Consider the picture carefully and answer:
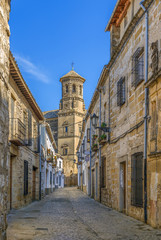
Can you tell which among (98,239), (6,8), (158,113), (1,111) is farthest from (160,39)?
(98,239)

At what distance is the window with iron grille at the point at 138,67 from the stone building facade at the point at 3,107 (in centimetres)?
431

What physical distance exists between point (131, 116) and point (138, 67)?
152 centimetres

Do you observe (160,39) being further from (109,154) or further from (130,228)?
(109,154)

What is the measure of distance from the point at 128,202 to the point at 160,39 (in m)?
5.10

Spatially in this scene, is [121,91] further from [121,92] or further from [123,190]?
[123,190]

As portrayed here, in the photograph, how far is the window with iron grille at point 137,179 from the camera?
909 cm

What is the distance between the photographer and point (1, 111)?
5816mm

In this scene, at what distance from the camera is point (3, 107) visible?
6000 mm

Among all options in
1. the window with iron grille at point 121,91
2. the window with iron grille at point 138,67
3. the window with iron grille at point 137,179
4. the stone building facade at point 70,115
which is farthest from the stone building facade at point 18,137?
the stone building facade at point 70,115

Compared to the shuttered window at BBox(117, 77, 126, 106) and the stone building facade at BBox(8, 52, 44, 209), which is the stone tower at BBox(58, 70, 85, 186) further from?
the shuttered window at BBox(117, 77, 126, 106)

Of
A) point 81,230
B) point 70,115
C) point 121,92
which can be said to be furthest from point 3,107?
point 70,115

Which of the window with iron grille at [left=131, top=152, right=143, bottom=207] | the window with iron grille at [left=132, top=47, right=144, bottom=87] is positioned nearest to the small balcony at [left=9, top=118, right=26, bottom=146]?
the window with iron grille at [left=131, top=152, right=143, bottom=207]

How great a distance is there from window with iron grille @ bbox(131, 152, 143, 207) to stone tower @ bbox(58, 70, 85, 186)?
160ft

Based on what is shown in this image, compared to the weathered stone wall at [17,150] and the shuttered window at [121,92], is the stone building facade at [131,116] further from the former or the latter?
the weathered stone wall at [17,150]
